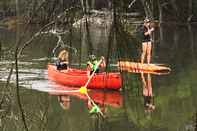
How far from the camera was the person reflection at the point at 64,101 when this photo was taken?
16319 millimetres

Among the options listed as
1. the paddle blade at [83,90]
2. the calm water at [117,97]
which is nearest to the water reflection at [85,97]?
the calm water at [117,97]

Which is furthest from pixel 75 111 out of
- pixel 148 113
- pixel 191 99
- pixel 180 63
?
pixel 180 63

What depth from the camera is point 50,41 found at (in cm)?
252

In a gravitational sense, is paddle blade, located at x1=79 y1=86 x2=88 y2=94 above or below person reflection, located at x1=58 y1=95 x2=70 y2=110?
above

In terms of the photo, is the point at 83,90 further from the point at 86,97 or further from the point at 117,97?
the point at 117,97

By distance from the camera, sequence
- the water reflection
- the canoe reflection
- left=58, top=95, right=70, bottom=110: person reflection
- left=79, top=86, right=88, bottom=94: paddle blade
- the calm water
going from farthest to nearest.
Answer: left=79, top=86, right=88, bottom=94: paddle blade
left=58, top=95, right=70, bottom=110: person reflection
the water reflection
the canoe reflection
the calm water

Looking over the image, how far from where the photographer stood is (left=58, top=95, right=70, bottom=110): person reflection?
1632 cm

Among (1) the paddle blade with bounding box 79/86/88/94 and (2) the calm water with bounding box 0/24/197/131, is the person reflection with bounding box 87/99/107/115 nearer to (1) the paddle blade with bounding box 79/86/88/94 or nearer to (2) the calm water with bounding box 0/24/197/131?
(2) the calm water with bounding box 0/24/197/131

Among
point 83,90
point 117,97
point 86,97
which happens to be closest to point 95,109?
point 117,97

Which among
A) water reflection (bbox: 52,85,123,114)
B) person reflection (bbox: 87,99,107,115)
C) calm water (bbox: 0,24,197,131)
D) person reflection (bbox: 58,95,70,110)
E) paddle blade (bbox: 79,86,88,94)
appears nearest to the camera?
calm water (bbox: 0,24,197,131)

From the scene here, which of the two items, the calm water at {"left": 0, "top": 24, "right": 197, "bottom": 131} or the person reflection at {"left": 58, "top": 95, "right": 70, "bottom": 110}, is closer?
the calm water at {"left": 0, "top": 24, "right": 197, "bottom": 131}

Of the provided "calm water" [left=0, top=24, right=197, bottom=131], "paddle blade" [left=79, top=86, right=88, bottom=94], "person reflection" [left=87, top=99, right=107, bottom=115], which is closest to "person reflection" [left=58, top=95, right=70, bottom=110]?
"calm water" [left=0, top=24, right=197, bottom=131]

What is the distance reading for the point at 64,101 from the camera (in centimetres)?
1731

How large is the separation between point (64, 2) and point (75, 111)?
13.2 m
